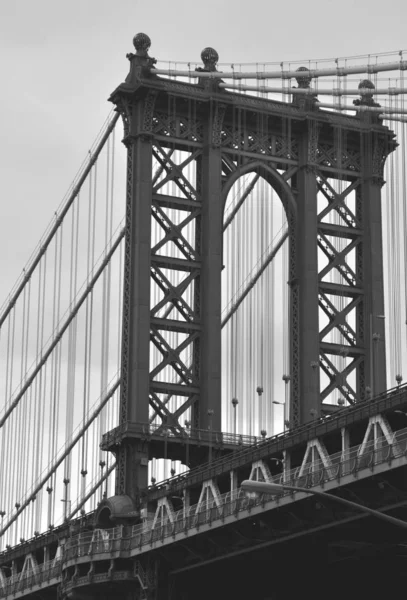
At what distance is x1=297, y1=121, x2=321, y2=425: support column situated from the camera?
10138cm

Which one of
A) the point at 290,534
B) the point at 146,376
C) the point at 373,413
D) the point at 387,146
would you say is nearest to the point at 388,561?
the point at 290,534

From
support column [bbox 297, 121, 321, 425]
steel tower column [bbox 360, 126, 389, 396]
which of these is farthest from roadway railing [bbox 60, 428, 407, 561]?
steel tower column [bbox 360, 126, 389, 396]

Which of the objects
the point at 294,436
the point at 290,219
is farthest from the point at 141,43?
the point at 294,436

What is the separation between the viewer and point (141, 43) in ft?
341

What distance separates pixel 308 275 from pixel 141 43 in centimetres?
1664

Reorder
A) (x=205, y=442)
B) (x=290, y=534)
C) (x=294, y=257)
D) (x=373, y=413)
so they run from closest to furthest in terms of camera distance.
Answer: (x=373, y=413)
(x=290, y=534)
(x=205, y=442)
(x=294, y=257)

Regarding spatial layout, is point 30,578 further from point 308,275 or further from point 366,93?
point 366,93

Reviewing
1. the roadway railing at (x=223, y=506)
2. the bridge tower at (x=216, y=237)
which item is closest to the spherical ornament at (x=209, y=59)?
the bridge tower at (x=216, y=237)

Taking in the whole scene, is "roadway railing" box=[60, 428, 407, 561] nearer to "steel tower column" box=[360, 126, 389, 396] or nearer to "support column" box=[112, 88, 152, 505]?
"support column" box=[112, 88, 152, 505]

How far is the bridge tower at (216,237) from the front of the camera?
9931cm

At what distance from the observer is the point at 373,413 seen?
75375mm

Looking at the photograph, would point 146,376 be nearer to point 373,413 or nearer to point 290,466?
point 290,466

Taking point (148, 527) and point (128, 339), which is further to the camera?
point (128, 339)

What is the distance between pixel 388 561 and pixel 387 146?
3255cm
